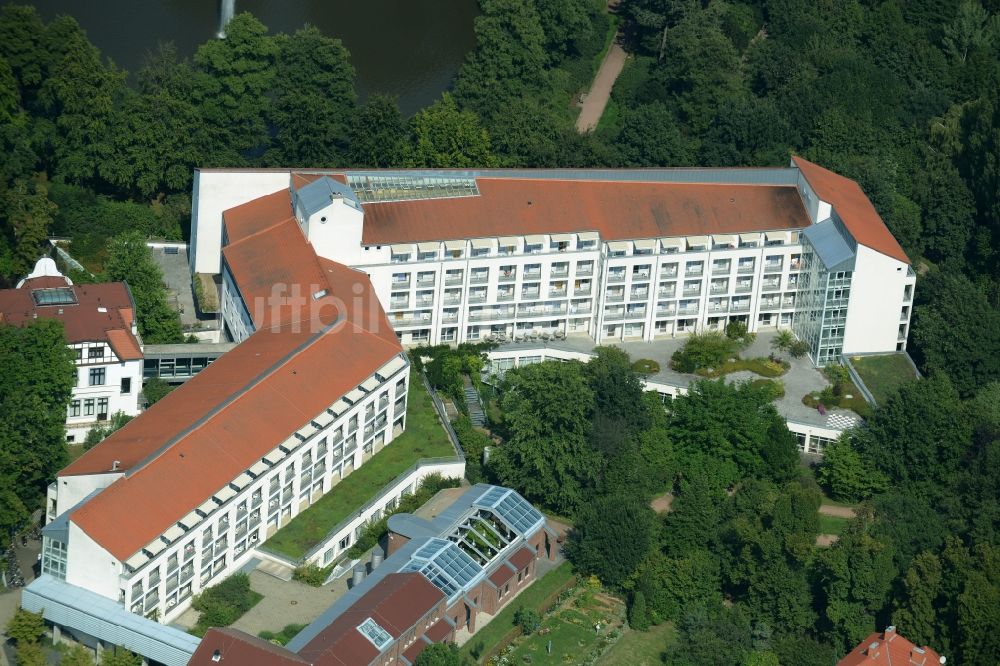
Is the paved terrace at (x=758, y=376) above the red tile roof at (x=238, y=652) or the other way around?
above

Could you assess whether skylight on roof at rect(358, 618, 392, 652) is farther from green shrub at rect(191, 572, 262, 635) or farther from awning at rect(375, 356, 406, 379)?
awning at rect(375, 356, 406, 379)

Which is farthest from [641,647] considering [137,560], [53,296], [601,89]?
[601,89]

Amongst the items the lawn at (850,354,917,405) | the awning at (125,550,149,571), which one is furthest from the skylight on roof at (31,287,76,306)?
the lawn at (850,354,917,405)

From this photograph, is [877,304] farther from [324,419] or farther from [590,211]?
[324,419]

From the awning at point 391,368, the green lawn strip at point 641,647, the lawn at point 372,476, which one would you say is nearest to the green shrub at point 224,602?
the lawn at point 372,476

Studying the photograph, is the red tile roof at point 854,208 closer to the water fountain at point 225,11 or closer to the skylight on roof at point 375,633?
the skylight on roof at point 375,633
